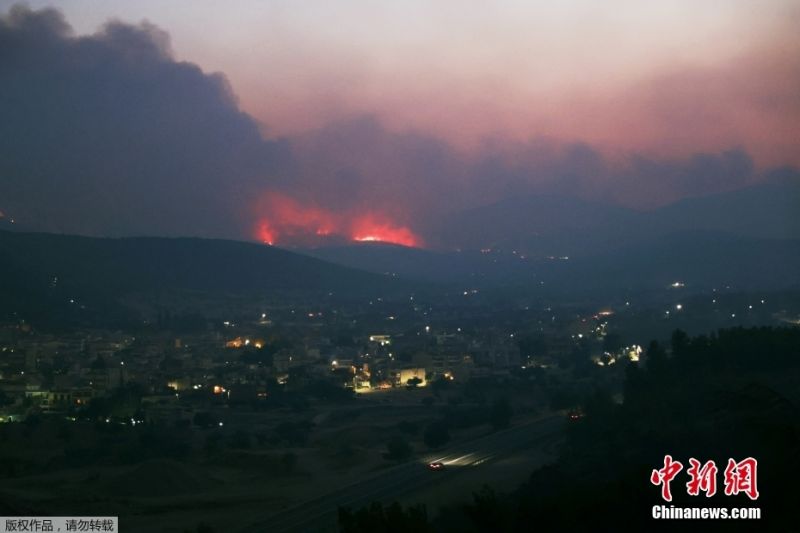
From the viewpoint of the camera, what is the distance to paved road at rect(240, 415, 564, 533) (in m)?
20.7

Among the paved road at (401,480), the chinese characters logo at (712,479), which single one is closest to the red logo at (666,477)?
the chinese characters logo at (712,479)

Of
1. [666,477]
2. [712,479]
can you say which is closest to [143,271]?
[666,477]

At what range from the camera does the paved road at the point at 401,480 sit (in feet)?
68.0

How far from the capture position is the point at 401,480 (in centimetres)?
2491

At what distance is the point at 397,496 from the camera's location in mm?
22438

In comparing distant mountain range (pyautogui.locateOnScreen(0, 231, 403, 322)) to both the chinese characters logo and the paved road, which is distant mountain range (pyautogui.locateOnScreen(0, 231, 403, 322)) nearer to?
the paved road

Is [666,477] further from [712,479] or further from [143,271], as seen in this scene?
[143,271]

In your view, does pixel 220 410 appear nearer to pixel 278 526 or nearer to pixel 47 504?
pixel 47 504

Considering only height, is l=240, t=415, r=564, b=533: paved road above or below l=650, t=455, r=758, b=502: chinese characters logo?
below

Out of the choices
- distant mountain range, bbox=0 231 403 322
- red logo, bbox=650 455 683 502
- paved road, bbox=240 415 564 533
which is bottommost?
paved road, bbox=240 415 564 533

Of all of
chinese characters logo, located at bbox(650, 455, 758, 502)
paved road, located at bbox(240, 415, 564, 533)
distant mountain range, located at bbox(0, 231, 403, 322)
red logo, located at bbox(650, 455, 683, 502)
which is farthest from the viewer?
distant mountain range, located at bbox(0, 231, 403, 322)

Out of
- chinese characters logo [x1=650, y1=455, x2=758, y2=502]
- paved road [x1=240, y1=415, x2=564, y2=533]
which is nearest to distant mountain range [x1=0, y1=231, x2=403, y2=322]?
paved road [x1=240, y1=415, x2=564, y2=533]

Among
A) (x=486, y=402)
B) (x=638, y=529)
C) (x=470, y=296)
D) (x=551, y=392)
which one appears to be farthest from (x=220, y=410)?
(x=470, y=296)

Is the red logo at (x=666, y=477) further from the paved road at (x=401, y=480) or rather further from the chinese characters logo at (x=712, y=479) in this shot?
the paved road at (x=401, y=480)
